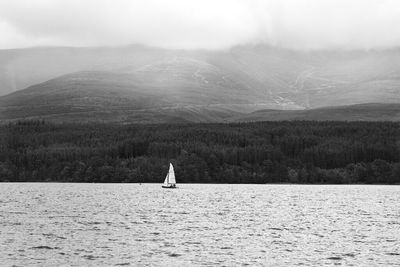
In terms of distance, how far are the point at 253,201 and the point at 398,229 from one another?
68692mm

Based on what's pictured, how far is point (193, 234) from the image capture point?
10119 cm

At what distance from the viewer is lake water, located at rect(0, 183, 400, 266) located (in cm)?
7825

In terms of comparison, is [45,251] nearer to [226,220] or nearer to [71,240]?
[71,240]

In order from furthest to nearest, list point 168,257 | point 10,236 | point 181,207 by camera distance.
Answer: point 181,207 → point 10,236 → point 168,257

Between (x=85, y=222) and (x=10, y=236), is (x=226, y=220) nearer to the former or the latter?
(x=85, y=222)

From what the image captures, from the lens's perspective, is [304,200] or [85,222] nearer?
[85,222]

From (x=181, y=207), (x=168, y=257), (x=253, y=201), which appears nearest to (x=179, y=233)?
(x=168, y=257)

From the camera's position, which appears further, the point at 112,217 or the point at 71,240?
the point at 112,217

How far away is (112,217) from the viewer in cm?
12456

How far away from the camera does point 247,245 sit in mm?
90375

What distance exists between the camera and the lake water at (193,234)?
78250mm

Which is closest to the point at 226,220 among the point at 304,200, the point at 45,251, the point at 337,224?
the point at 337,224

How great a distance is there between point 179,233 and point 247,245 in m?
14.1

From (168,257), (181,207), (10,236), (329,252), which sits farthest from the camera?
(181,207)
